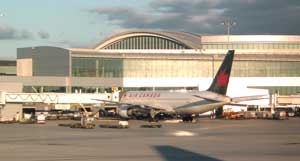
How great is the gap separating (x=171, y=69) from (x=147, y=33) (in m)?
21.5

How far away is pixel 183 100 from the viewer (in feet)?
277

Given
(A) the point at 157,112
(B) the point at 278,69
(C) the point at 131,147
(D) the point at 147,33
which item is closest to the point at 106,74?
(D) the point at 147,33

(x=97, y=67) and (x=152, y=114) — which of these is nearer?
(x=152, y=114)

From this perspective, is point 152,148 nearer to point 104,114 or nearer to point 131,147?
point 131,147

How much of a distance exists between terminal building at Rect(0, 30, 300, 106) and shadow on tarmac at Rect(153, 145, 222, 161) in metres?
82.1

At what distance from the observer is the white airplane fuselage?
3159 inches

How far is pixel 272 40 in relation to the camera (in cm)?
14975

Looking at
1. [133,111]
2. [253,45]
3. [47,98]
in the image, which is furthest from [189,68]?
[47,98]

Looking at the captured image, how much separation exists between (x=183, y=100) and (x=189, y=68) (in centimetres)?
5415

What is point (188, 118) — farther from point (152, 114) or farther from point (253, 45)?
point (253, 45)

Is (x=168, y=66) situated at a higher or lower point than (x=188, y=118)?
higher

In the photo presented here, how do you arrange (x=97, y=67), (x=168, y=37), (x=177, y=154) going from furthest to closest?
(x=168, y=37)
(x=97, y=67)
(x=177, y=154)

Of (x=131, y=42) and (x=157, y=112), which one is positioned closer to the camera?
Answer: (x=157, y=112)

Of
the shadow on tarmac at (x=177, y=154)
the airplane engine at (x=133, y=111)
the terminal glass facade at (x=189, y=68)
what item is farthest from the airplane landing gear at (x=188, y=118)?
the terminal glass facade at (x=189, y=68)
